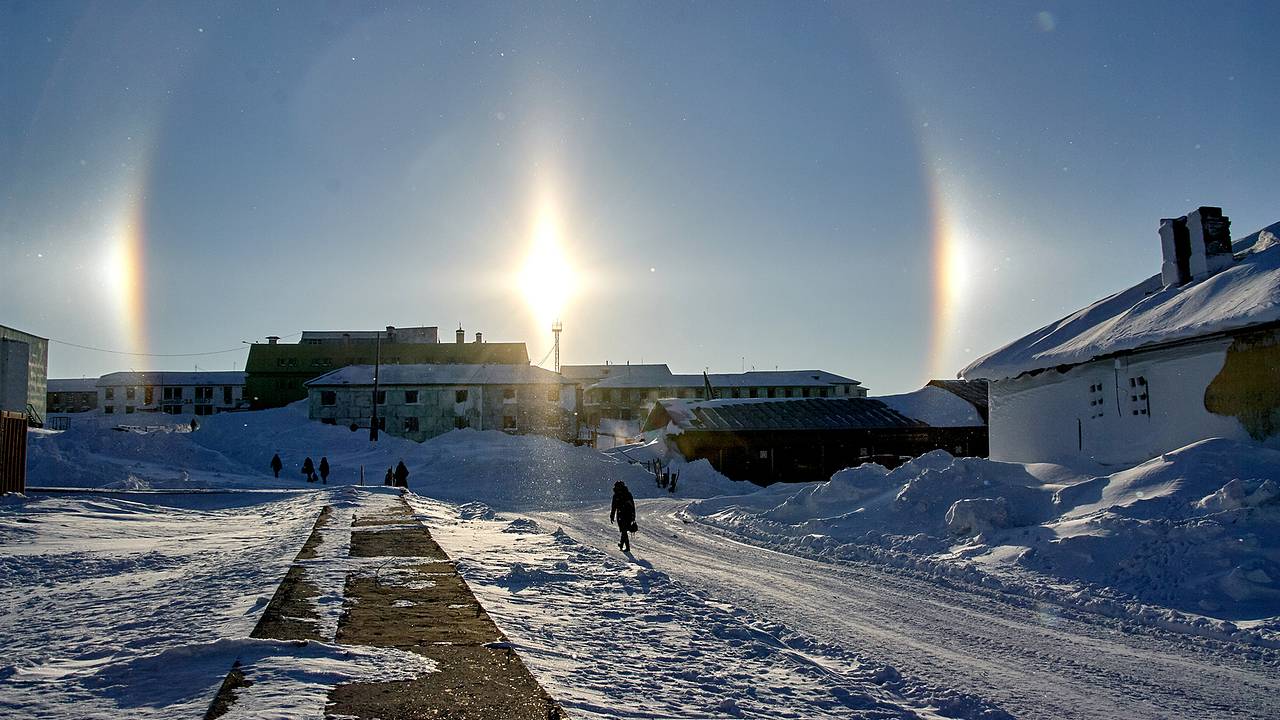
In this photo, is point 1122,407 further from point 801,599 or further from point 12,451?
point 12,451

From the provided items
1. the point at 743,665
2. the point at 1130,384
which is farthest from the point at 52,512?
the point at 1130,384

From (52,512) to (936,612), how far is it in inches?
703

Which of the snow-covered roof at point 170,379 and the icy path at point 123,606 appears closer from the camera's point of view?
the icy path at point 123,606

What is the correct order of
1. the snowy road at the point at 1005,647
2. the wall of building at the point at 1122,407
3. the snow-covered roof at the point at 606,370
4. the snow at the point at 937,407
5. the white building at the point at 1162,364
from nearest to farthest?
the snowy road at the point at 1005,647 < the white building at the point at 1162,364 < the wall of building at the point at 1122,407 < the snow at the point at 937,407 < the snow-covered roof at the point at 606,370

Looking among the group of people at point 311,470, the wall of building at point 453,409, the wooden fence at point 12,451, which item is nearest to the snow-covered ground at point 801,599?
the wooden fence at point 12,451

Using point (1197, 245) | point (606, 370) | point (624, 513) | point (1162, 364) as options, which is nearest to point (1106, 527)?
point (1162, 364)

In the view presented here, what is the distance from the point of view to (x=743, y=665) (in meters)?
6.61

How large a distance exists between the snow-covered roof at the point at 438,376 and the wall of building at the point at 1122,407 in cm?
4402

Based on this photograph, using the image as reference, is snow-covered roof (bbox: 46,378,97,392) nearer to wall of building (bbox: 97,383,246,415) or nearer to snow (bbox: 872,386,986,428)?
wall of building (bbox: 97,383,246,415)

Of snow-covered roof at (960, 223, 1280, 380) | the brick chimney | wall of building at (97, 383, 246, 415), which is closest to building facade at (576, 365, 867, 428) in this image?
wall of building at (97, 383, 246, 415)

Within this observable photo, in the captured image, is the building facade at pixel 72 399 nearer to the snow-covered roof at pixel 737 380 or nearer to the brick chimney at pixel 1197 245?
the snow-covered roof at pixel 737 380

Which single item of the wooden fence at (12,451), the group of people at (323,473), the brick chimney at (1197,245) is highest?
the brick chimney at (1197,245)

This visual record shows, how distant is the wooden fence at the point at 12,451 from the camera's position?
19.9 metres

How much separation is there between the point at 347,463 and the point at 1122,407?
38692 millimetres
